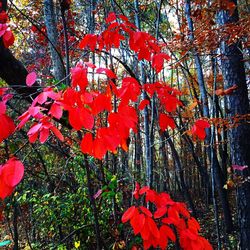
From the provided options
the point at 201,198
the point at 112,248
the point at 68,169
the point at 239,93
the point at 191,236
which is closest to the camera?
the point at 191,236

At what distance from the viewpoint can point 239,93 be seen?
459 cm

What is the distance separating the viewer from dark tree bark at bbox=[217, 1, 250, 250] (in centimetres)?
448

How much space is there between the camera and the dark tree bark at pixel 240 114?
4.48 metres

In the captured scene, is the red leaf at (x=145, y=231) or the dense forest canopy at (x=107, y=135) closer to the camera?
the dense forest canopy at (x=107, y=135)

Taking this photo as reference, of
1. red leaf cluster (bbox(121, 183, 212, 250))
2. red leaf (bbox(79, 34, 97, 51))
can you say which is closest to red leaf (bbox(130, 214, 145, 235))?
red leaf cluster (bbox(121, 183, 212, 250))

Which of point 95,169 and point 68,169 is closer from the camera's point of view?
point 95,169

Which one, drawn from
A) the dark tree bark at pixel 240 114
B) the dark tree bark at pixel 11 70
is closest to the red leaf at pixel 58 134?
the dark tree bark at pixel 11 70

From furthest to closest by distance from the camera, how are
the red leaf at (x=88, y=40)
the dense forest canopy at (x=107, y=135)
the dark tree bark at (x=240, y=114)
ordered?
the dark tree bark at (x=240, y=114), the red leaf at (x=88, y=40), the dense forest canopy at (x=107, y=135)

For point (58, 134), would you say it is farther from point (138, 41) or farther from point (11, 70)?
point (11, 70)

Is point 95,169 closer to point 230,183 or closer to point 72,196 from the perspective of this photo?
point 72,196

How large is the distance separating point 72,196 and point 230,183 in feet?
8.56

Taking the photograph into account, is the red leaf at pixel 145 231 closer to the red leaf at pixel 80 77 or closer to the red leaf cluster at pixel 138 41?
the red leaf at pixel 80 77

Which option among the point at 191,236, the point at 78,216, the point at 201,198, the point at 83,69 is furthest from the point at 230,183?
the point at 201,198

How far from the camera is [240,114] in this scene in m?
4.52
